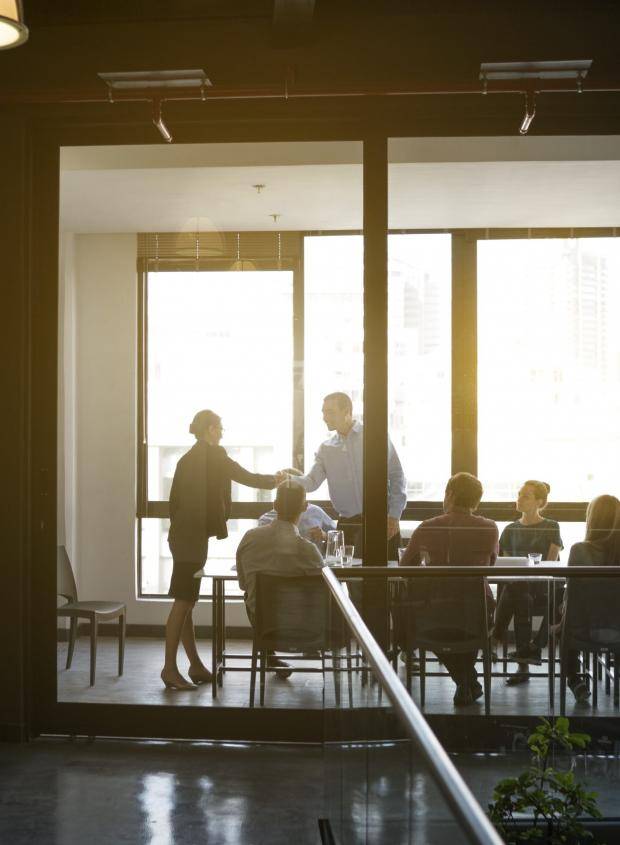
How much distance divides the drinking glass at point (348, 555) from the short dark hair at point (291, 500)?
296 millimetres

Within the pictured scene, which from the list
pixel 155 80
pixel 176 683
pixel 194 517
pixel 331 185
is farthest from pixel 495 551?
pixel 155 80

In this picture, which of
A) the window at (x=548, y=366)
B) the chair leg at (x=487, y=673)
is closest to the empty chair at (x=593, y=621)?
the chair leg at (x=487, y=673)

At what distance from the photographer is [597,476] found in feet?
16.5

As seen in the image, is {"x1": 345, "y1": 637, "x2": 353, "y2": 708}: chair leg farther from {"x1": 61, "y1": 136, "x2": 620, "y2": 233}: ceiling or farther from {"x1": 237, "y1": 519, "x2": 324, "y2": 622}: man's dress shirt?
{"x1": 61, "y1": 136, "x2": 620, "y2": 233}: ceiling

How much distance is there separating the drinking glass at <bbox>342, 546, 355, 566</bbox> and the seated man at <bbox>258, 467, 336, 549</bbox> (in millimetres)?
124

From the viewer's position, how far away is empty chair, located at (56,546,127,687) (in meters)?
5.16

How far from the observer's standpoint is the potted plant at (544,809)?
416cm

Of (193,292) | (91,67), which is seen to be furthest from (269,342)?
(91,67)

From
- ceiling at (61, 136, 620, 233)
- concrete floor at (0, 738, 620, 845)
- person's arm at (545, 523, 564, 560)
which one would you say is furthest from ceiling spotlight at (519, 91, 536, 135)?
concrete floor at (0, 738, 620, 845)

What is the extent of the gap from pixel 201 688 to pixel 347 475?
1.30m

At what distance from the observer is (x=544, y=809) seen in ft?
13.6

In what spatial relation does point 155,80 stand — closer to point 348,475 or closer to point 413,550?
point 348,475

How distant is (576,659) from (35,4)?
3973mm

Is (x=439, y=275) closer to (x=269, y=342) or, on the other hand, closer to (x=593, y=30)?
(x=269, y=342)
